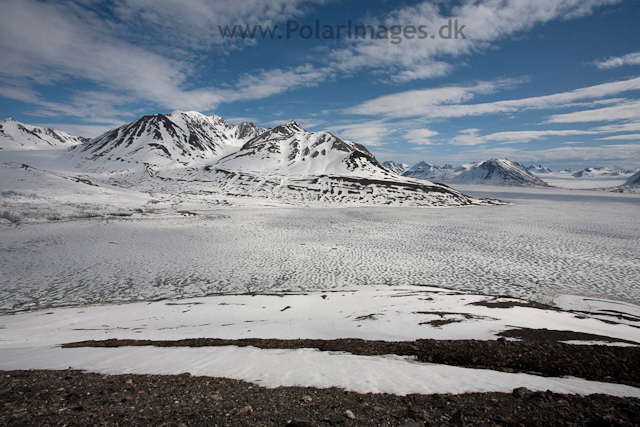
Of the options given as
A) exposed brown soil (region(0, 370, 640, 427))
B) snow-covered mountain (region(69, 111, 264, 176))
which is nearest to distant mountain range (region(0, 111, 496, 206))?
snow-covered mountain (region(69, 111, 264, 176))

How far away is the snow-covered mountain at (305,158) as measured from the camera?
444ft

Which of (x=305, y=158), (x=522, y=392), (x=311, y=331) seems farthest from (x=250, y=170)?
(x=522, y=392)

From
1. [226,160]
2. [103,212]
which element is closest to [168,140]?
[226,160]

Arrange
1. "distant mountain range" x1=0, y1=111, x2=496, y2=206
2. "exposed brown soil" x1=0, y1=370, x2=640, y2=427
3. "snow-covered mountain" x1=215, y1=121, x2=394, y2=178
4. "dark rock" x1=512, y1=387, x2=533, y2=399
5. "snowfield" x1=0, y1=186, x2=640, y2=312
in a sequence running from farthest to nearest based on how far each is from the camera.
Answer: "snow-covered mountain" x1=215, y1=121, x2=394, y2=178 < "distant mountain range" x1=0, y1=111, x2=496, y2=206 < "snowfield" x1=0, y1=186, x2=640, y2=312 < "dark rock" x1=512, y1=387, x2=533, y2=399 < "exposed brown soil" x1=0, y1=370, x2=640, y2=427

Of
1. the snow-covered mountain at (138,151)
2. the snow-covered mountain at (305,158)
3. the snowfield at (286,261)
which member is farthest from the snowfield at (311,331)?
the snow-covered mountain at (138,151)

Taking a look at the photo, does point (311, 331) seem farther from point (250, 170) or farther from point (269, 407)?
point (250, 170)

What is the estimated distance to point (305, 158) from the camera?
498 ft

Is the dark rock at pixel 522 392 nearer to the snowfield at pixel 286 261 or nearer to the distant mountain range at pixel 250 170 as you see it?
the snowfield at pixel 286 261

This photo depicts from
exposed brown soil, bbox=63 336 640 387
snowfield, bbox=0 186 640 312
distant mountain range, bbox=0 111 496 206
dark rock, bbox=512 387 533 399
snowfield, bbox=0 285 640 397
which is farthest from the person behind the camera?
distant mountain range, bbox=0 111 496 206

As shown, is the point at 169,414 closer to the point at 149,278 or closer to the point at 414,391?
the point at 414,391

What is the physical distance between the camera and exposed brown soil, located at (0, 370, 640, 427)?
15.7 feet

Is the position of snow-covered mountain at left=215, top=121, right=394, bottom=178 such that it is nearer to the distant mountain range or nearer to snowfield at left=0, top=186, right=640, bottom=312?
the distant mountain range

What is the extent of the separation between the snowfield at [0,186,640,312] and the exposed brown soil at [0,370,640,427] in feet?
43.3

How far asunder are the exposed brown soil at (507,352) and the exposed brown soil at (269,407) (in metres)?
1.97
